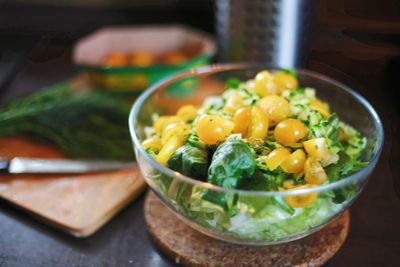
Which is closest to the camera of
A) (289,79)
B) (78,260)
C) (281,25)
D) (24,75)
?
(78,260)

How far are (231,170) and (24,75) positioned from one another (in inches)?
33.6

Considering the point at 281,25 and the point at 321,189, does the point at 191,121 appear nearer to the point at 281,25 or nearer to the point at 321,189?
the point at 321,189

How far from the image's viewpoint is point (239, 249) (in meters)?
0.71

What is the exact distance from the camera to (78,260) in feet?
2.34

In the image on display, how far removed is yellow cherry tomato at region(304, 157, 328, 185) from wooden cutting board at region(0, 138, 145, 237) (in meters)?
0.33

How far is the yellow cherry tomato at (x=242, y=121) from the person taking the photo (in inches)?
27.6

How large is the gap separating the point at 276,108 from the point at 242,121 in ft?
0.19

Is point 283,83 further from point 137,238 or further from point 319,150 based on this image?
point 137,238

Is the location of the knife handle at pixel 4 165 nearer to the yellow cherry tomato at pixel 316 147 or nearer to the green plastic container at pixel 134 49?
the green plastic container at pixel 134 49

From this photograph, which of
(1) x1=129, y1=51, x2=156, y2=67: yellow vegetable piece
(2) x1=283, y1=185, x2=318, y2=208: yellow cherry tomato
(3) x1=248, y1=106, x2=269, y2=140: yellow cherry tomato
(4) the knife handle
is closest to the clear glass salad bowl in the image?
(2) x1=283, y1=185, x2=318, y2=208: yellow cherry tomato

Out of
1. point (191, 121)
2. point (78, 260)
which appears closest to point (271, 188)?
point (191, 121)

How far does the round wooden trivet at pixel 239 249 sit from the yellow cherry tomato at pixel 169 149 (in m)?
0.13

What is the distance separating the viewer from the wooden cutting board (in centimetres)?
77

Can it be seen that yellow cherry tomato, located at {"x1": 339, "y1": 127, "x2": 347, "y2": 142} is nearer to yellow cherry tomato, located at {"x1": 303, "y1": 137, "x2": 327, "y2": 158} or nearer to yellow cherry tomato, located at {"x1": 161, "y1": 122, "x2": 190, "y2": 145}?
yellow cherry tomato, located at {"x1": 303, "y1": 137, "x2": 327, "y2": 158}
